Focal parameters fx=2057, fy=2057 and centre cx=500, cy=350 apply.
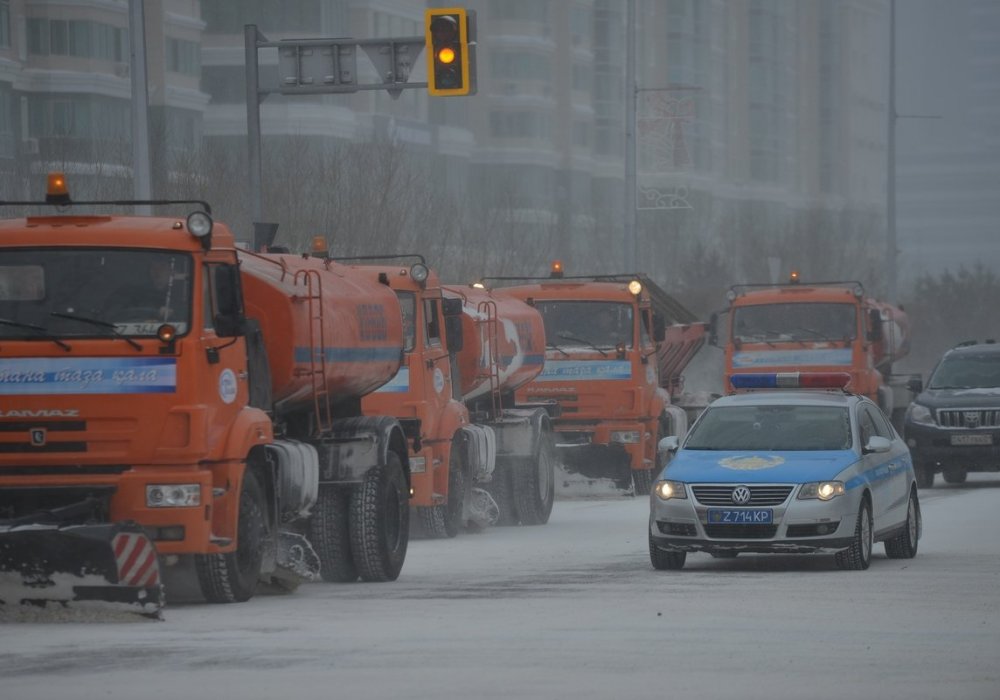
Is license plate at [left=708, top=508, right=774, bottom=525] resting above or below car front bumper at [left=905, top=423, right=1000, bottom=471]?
above

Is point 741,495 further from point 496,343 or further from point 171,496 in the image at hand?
point 496,343

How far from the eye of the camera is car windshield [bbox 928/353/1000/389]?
95.9 ft

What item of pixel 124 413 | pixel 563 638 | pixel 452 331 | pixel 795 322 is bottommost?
pixel 563 638

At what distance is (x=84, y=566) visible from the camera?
478 inches

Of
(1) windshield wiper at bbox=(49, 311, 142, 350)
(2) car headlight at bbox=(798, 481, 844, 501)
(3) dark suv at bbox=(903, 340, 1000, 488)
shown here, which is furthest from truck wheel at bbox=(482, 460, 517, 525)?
(1) windshield wiper at bbox=(49, 311, 142, 350)

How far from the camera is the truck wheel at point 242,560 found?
13.2m

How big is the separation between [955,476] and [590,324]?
6192mm

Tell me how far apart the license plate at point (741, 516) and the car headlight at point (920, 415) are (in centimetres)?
1321

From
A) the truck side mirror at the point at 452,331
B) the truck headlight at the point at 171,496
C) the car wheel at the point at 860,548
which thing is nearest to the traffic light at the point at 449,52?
the truck side mirror at the point at 452,331

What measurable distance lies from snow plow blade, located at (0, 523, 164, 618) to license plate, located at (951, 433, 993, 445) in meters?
17.7

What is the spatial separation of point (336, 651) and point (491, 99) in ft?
285

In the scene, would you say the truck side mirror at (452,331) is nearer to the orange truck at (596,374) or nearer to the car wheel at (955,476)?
the orange truck at (596,374)

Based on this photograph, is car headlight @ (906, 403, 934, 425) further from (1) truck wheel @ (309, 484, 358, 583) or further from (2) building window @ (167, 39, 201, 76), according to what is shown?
(2) building window @ (167, 39, 201, 76)

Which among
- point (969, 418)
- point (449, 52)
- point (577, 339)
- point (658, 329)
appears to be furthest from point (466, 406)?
point (969, 418)
